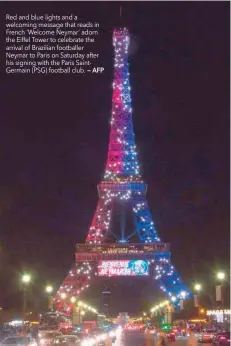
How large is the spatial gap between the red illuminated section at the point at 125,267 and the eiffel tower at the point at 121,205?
21 cm

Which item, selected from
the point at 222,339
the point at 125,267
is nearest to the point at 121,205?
the point at 125,267

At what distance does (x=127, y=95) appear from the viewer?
113438 millimetres

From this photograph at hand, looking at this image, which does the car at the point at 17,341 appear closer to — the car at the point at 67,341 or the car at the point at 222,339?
the car at the point at 67,341

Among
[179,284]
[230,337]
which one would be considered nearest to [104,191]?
[179,284]

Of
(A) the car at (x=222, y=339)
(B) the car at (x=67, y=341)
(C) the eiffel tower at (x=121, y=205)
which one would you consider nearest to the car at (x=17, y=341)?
(B) the car at (x=67, y=341)

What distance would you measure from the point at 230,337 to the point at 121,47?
78.9m

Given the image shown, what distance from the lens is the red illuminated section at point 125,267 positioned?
347 ft

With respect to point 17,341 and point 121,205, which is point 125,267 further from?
point 17,341

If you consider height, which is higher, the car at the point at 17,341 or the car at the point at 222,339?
the car at the point at 17,341

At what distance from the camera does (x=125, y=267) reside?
107188 millimetres

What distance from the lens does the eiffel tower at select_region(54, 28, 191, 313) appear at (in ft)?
339

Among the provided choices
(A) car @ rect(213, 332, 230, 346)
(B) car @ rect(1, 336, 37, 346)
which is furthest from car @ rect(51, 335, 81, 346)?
(A) car @ rect(213, 332, 230, 346)

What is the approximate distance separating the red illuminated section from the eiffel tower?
21cm

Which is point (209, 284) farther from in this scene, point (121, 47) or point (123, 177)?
point (121, 47)
